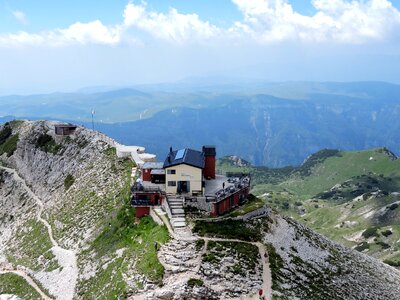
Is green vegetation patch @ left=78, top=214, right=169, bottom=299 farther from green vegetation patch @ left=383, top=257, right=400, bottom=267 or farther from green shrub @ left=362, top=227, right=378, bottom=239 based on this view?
green shrub @ left=362, top=227, right=378, bottom=239

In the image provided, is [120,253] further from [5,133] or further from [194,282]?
[5,133]

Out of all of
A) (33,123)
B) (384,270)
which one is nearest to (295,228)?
(384,270)

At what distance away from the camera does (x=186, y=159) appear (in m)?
71.1

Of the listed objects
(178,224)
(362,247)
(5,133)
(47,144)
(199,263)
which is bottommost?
(362,247)

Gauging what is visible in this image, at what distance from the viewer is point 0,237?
96812 millimetres

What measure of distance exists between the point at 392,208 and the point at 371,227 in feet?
63.5

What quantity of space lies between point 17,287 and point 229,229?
3319cm

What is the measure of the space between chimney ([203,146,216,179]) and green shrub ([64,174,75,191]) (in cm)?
3397

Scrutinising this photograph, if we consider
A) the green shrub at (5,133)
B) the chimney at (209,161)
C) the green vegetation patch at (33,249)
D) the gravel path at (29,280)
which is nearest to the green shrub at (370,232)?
the chimney at (209,161)

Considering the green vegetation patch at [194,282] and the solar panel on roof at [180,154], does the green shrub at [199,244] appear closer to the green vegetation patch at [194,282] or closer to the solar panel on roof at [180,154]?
the green vegetation patch at [194,282]

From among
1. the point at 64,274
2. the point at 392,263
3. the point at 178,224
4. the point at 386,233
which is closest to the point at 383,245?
the point at 386,233

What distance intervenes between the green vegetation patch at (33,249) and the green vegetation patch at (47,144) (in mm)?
26750

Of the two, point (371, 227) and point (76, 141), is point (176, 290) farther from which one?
point (371, 227)

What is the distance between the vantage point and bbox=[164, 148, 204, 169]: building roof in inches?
2749
